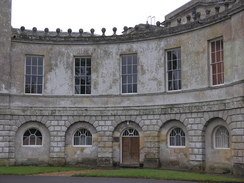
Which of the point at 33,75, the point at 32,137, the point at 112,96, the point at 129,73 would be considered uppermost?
the point at 129,73

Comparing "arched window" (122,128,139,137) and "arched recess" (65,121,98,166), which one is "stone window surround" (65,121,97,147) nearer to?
"arched recess" (65,121,98,166)

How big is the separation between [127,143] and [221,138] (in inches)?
277

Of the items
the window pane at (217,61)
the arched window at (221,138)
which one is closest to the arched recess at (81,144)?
the arched window at (221,138)

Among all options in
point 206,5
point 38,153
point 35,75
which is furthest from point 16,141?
point 206,5

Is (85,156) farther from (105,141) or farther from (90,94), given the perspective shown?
(90,94)

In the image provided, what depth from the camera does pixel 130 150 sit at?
95.0ft

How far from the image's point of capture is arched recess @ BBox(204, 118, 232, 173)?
23844 millimetres

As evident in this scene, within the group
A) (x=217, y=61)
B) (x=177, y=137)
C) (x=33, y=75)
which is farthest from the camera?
(x=33, y=75)

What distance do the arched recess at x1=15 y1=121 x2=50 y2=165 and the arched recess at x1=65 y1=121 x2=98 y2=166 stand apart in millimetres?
1459

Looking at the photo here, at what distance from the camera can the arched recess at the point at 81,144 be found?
2917 cm

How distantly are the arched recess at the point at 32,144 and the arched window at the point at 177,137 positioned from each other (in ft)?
27.5

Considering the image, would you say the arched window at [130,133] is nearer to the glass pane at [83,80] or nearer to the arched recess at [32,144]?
the glass pane at [83,80]

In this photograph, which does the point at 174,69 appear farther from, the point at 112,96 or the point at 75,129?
the point at 75,129

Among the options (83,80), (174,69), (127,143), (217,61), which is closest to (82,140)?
(127,143)
